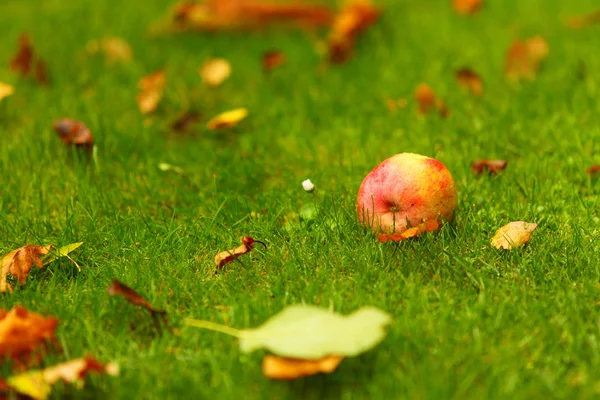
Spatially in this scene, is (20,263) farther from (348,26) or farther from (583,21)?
(583,21)

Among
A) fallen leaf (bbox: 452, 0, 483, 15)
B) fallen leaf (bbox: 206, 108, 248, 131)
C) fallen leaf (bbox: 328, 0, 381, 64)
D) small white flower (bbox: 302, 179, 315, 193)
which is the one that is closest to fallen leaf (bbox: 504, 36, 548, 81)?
fallen leaf (bbox: 452, 0, 483, 15)

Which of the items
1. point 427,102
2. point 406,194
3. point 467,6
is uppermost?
point 406,194

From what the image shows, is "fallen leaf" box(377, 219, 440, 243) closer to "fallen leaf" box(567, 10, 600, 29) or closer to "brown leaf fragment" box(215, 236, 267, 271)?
"brown leaf fragment" box(215, 236, 267, 271)

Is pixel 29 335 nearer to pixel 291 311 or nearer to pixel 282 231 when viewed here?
pixel 291 311

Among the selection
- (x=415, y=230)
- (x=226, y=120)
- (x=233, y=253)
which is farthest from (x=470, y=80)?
(x=233, y=253)

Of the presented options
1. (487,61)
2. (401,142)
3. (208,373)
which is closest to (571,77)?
(487,61)
